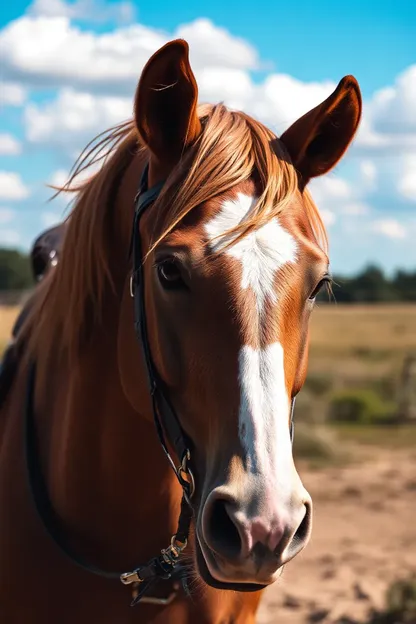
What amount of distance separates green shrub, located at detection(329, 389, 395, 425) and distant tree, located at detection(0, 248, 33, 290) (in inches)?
1133

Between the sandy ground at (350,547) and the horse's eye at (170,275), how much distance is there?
3.89m

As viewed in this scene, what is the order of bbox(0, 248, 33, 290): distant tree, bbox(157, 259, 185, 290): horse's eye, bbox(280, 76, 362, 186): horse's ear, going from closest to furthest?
bbox(157, 259, 185, 290): horse's eye
bbox(280, 76, 362, 186): horse's ear
bbox(0, 248, 33, 290): distant tree

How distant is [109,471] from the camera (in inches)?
92.2

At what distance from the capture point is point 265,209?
1.93m

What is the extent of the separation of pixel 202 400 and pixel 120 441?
528mm

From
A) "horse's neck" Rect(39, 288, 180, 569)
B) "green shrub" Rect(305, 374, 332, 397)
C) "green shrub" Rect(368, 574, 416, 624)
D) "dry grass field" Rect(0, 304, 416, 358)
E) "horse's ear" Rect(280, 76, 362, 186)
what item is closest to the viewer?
"horse's ear" Rect(280, 76, 362, 186)

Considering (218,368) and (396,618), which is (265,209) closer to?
(218,368)

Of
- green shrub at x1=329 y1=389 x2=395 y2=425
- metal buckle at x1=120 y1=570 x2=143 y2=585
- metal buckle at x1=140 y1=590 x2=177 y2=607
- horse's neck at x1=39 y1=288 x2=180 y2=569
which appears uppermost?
horse's neck at x1=39 y1=288 x2=180 y2=569

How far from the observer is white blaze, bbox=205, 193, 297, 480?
1687 mm

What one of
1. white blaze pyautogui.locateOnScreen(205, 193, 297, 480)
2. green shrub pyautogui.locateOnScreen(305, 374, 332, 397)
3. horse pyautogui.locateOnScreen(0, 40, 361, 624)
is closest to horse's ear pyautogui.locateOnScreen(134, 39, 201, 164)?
horse pyautogui.locateOnScreen(0, 40, 361, 624)

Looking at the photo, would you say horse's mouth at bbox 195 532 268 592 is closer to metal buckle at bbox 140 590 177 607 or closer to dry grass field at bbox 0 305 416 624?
metal buckle at bbox 140 590 177 607

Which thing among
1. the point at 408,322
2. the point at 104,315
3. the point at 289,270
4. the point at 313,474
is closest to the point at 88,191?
the point at 104,315

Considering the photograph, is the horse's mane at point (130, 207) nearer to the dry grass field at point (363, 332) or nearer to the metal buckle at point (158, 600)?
the metal buckle at point (158, 600)

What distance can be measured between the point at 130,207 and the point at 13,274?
144 feet
